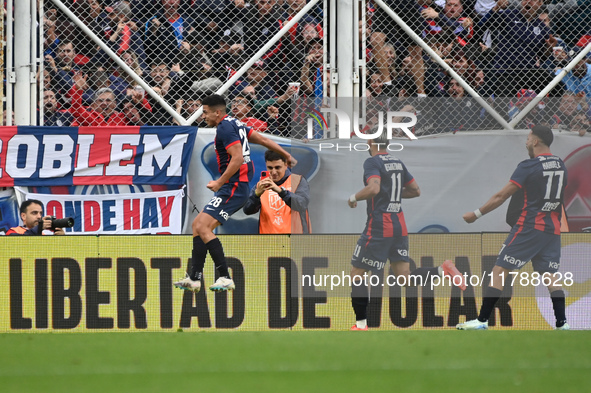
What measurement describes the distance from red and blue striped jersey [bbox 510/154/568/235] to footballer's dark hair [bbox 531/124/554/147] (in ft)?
0.52

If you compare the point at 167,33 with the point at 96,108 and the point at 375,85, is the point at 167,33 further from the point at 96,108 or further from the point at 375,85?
the point at 375,85

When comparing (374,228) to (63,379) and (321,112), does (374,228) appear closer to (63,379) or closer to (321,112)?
(321,112)

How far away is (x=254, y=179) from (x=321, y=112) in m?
1.16

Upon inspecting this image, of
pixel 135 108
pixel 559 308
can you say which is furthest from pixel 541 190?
pixel 135 108

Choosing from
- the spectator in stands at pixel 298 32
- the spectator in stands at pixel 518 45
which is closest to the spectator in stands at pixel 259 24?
the spectator in stands at pixel 298 32

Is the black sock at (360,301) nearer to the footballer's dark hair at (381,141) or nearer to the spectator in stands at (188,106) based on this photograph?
the footballer's dark hair at (381,141)

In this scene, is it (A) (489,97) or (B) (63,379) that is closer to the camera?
(B) (63,379)

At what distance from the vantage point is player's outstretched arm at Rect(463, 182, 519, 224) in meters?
9.19

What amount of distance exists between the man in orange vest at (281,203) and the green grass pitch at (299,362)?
4.97 feet

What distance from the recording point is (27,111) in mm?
10172

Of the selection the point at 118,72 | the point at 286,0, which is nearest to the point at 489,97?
the point at 286,0

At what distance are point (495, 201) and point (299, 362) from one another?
12.3 feet

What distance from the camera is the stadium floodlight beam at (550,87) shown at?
33.3 feet

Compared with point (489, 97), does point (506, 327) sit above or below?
below
